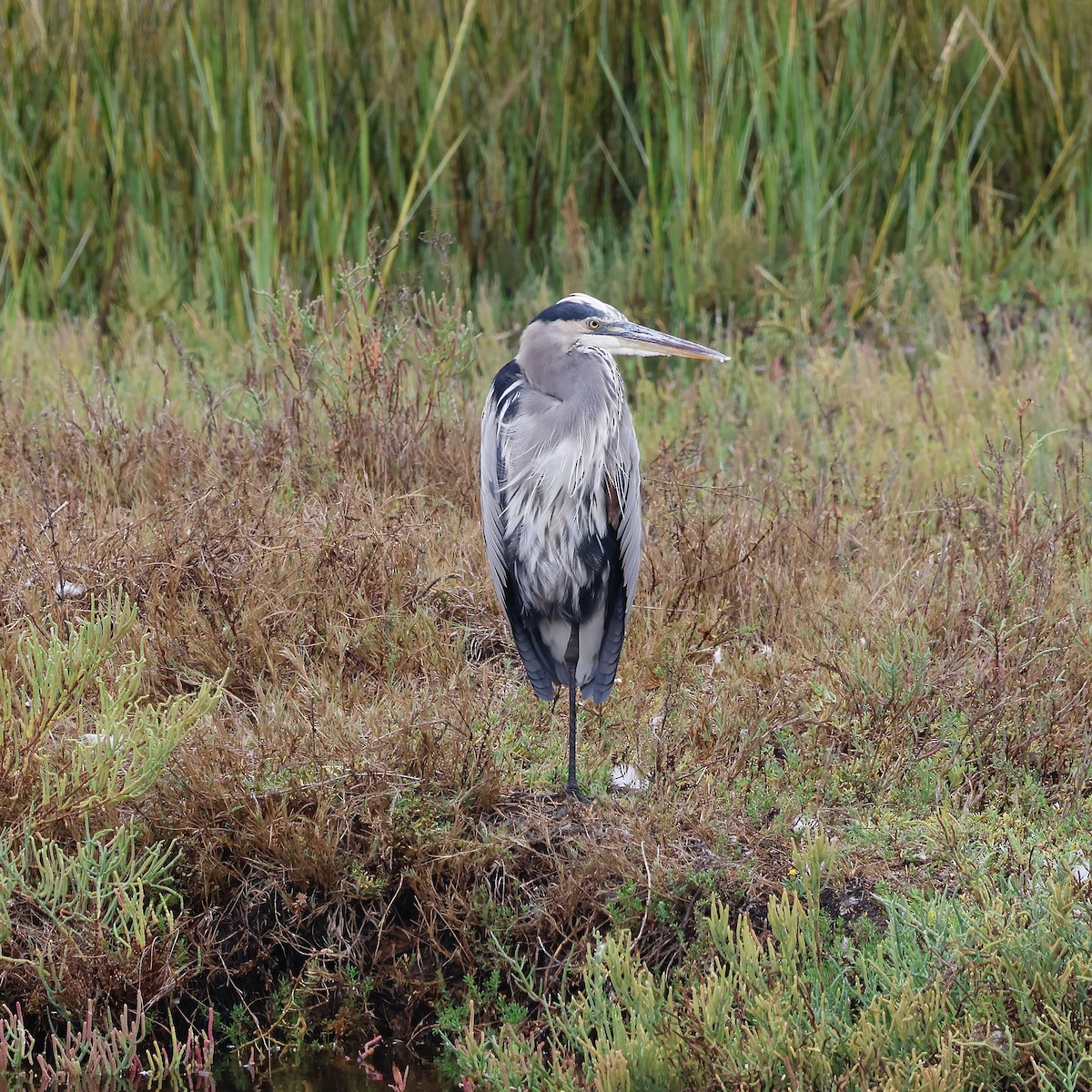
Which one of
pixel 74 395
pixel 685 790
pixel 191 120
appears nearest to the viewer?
pixel 685 790

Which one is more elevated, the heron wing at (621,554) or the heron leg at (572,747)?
the heron wing at (621,554)

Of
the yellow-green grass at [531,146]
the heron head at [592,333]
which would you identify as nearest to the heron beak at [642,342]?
the heron head at [592,333]

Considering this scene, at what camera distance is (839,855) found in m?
3.16

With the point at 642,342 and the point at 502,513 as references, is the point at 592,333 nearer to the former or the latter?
the point at 642,342

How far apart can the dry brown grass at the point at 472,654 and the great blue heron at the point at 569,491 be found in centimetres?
26

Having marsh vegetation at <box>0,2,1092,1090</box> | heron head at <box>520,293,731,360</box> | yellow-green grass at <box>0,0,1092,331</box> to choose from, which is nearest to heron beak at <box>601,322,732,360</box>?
heron head at <box>520,293,731,360</box>

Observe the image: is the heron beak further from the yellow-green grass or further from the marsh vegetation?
the yellow-green grass

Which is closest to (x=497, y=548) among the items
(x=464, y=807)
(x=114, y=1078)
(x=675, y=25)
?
(x=464, y=807)

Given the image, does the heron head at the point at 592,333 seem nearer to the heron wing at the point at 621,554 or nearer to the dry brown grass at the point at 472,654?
the heron wing at the point at 621,554

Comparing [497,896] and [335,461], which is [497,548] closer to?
[497,896]

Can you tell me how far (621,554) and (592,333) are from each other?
0.55m

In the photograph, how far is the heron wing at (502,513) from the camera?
11.3 ft

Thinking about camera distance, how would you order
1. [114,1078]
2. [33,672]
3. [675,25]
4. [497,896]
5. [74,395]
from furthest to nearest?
[675,25], [74,395], [497,896], [33,672], [114,1078]

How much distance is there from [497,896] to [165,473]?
2107 millimetres
